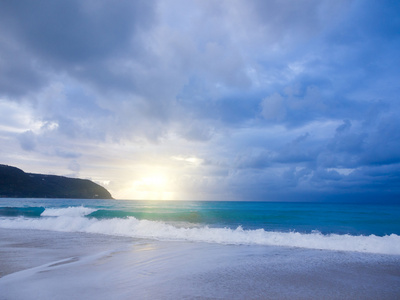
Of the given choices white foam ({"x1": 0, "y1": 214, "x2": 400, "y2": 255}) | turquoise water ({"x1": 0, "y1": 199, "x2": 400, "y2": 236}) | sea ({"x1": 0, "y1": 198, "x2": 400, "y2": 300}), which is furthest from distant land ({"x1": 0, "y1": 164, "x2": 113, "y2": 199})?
sea ({"x1": 0, "y1": 198, "x2": 400, "y2": 300})

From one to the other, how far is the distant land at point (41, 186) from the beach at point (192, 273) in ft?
404

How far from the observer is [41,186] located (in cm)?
12519

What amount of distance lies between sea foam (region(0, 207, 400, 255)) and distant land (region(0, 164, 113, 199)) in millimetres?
107315

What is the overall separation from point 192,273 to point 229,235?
8849 millimetres

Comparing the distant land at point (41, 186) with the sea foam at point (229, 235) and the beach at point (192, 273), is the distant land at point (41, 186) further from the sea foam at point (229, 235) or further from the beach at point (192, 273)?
the beach at point (192, 273)

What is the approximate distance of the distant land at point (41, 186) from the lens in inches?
4498

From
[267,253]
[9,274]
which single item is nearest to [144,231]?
[267,253]

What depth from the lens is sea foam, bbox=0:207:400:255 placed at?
45.7 feet

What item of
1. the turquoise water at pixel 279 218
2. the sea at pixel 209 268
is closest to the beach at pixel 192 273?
the sea at pixel 209 268

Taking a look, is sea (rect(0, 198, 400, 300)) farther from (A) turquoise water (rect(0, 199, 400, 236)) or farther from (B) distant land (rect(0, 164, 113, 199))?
(B) distant land (rect(0, 164, 113, 199))

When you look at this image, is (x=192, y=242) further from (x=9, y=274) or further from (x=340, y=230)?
(x=340, y=230)

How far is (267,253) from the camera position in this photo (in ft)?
41.4

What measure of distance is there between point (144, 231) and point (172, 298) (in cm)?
1387

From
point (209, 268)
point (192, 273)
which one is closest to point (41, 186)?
point (209, 268)
